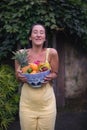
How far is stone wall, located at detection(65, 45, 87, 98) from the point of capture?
6895mm

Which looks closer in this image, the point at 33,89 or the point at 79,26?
the point at 33,89

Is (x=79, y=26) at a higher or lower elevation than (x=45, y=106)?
higher

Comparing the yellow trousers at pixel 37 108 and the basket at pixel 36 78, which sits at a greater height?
the basket at pixel 36 78

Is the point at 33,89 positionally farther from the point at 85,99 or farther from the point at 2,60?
the point at 85,99

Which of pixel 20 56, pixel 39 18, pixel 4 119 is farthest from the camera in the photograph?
pixel 39 18

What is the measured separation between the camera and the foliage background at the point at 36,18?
19.9ft

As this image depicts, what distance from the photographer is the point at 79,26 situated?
6430 mm

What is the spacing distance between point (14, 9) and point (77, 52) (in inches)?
64.8

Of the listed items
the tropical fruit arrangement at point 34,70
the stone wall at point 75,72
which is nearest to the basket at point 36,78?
the tropical fruit arrangement at point 34,70

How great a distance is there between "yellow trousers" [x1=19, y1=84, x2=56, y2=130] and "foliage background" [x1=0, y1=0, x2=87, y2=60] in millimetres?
2002

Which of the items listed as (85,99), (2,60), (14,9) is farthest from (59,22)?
(85,99)

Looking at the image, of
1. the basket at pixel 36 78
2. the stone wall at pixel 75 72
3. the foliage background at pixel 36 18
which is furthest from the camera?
the stone wall at pixel 75 72

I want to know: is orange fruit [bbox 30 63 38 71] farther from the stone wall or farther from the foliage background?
the stone wall

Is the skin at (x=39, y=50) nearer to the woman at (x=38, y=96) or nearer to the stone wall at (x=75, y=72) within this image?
the woman at (x=38, y=96)
